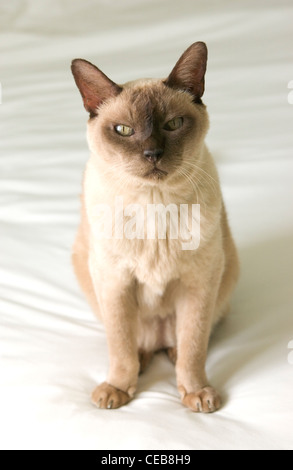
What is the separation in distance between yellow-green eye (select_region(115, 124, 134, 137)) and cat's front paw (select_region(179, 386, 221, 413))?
554mm

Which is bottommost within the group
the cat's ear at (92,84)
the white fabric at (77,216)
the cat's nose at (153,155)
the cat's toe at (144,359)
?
the cat's toe at (144,359)

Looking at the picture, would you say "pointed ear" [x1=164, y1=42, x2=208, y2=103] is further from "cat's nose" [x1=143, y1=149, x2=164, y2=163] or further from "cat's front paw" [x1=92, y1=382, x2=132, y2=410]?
"cat's front paw" [x1=92, y1=382, x2=132, y2=410]

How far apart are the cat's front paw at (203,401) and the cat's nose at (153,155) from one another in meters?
0.50

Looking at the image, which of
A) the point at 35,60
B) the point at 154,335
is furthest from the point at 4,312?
the point at 35,60

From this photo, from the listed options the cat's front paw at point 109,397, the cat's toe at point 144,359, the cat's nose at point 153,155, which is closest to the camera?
the cat's nose at point 153,155

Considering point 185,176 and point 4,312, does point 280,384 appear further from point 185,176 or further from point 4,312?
point 4,312

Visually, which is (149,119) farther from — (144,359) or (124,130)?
(144,359)

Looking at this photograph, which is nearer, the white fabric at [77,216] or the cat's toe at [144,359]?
the white fabric at [77,216]

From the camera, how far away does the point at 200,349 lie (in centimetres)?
142

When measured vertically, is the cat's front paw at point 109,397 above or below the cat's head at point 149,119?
below

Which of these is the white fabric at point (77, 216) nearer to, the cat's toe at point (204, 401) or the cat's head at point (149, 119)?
the cat's toe at point (204, 401)

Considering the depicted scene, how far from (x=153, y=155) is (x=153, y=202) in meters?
0.13

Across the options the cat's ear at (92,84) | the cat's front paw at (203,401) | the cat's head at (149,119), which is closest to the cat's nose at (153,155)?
the cat's head at (149,119)

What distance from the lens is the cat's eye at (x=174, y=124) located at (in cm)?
131
